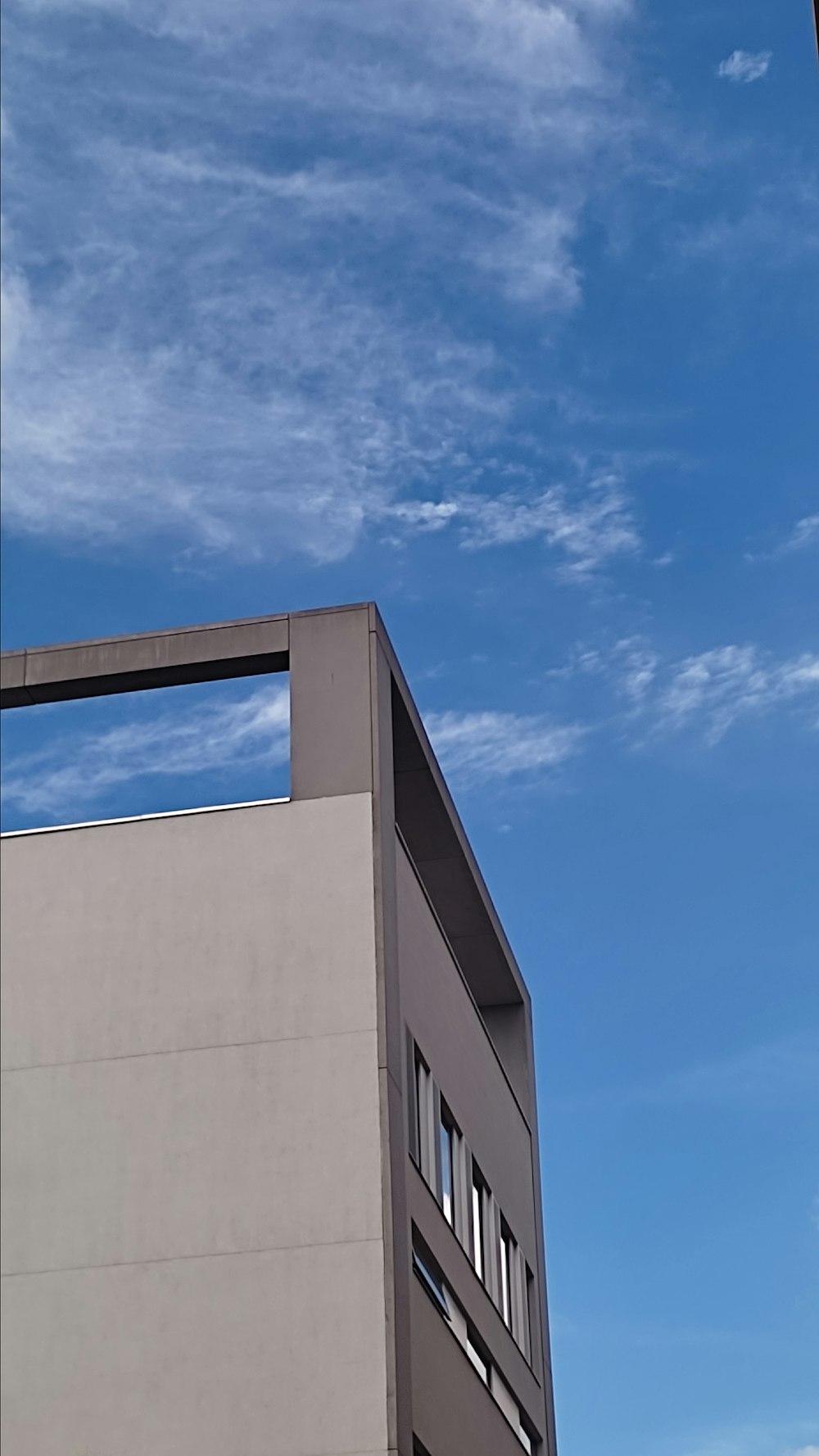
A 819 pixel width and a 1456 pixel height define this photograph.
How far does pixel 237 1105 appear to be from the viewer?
62.5 ft

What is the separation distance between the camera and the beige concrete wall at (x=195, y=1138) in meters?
17.8

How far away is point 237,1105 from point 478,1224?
7.80 meters

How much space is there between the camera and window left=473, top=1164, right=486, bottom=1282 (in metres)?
24.9

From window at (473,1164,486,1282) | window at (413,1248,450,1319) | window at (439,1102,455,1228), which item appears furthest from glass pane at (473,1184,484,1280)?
window at (413,1248,450,1319)

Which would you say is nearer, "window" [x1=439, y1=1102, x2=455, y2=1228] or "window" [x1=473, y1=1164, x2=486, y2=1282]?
"window" [x1=439, y1=1102, x2=455, y2=1228]

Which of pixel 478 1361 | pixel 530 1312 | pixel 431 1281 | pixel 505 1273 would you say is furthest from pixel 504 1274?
pixel 431 1281

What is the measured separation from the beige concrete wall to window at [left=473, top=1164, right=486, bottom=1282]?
6.62 meters

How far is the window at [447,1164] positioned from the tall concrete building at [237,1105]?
260mm

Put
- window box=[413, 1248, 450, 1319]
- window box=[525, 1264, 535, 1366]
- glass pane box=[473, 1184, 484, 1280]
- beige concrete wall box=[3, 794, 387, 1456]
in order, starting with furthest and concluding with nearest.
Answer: window box=[525, 1264, 535, 1366] → glass pane box=[473, 1184, 484, 1280] → window box=[413, 1248, 450, 1319] → beige concrete wall box=[3, 794, 387, 1456]

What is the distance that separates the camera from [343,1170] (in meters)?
18.5

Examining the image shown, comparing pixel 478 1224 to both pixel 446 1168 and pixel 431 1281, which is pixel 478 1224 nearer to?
pixel 446 1168

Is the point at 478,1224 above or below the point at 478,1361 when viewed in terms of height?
above

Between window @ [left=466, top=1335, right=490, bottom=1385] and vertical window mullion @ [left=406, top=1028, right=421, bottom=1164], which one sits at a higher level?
vertical window mullion @ [left=406, top=1028, right=421, bottom=1164]

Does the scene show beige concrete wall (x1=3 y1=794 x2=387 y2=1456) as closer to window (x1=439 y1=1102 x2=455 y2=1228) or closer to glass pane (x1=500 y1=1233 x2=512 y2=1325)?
window (x1=439 y1=1102 x2=455 y2=1228)
